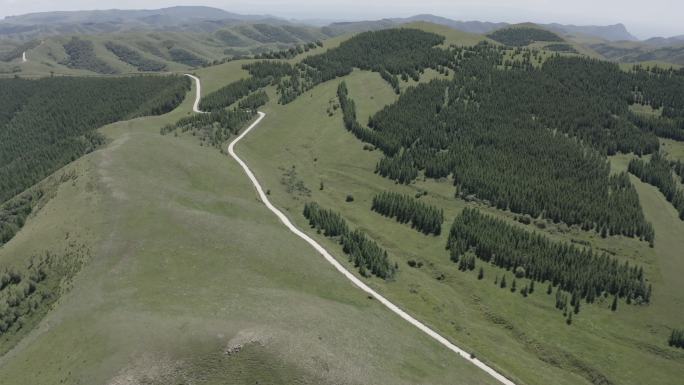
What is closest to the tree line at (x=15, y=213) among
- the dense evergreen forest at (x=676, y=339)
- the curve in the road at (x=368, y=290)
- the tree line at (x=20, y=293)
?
the tree line at (x=20, y=293)

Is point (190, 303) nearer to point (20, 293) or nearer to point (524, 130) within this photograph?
point (20, 293)

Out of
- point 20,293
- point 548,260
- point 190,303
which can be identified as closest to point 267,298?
point 190,303

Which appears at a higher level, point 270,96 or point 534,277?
point 270,96

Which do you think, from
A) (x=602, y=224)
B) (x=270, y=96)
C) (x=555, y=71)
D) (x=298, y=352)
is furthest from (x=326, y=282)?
(x=555, y=71)

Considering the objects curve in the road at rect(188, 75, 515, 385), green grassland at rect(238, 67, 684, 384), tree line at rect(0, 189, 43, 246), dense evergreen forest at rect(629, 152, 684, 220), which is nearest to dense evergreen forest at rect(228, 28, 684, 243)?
green grassland at rect(238, 67, 684, 384)

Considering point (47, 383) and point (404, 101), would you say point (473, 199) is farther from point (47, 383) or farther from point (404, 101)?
point (47, 383)
